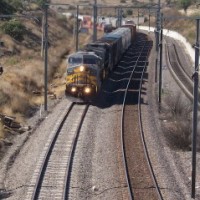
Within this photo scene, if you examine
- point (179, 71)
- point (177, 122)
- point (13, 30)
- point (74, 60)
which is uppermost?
point (13, 30)

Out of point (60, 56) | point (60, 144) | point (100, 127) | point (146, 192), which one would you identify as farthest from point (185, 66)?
point (146, 192)

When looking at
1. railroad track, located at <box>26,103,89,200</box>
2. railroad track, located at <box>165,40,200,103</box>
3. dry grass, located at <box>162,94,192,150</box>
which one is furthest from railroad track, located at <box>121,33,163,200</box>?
railroad track, located at <box>165,40,200,103</box>

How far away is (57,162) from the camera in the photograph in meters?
23.3

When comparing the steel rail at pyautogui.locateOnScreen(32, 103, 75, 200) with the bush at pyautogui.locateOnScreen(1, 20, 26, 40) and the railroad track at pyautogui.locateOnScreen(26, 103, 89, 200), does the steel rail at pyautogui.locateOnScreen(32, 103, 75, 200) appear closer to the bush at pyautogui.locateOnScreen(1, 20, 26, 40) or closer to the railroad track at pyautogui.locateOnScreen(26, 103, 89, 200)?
the railroad track at pyautogui.locateOnScreen(26, 103, 89, 200)

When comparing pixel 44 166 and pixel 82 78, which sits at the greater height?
pixel 82 78

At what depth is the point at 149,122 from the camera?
101 ft

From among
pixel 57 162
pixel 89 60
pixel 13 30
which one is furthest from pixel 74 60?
pixel 13 30

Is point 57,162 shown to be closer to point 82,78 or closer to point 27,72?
point 82,78

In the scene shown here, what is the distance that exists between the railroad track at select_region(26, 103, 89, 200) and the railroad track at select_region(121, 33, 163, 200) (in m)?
2.39

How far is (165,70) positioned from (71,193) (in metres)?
35.1

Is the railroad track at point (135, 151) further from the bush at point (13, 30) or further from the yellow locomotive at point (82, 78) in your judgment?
the bush at point (13, 30)

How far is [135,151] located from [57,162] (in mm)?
3846

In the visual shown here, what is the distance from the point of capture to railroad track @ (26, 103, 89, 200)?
19.9 metres

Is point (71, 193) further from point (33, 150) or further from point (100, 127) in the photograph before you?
point (100, 127)
